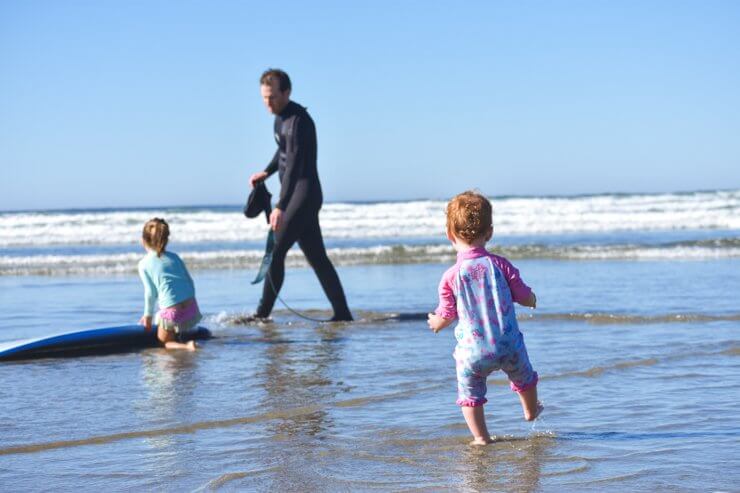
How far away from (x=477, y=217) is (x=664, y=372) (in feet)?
7.54

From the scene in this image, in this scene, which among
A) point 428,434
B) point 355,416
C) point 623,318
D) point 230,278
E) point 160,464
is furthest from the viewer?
point 230,278

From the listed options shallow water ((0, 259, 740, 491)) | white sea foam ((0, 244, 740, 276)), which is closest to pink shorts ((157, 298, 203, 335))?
shallow water ((0, 259, 740, 491))

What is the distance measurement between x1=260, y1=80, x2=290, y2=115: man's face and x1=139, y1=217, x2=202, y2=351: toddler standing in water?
1.42 metres

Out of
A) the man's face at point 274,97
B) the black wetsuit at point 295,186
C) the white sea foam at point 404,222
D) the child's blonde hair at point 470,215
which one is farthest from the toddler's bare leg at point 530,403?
the white sea foam at point 404,222

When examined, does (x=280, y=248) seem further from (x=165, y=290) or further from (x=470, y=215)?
(x=470, y=215)

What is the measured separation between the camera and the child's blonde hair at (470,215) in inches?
162

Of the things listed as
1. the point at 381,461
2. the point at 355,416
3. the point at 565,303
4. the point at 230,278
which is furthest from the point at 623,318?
the point at 230,278

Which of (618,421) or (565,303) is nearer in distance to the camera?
(618,421)

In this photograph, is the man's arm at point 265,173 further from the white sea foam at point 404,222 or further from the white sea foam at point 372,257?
the white sea foam at point 404,222

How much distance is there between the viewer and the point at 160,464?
12.9ft

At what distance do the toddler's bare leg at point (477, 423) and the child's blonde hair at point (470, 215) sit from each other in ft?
2.43

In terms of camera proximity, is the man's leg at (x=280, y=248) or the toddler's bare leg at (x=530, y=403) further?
the man's leg at (x=280, y=248)

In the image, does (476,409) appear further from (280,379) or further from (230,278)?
(230,278)

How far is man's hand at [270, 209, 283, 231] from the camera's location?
Answer: 8180 millimetres
